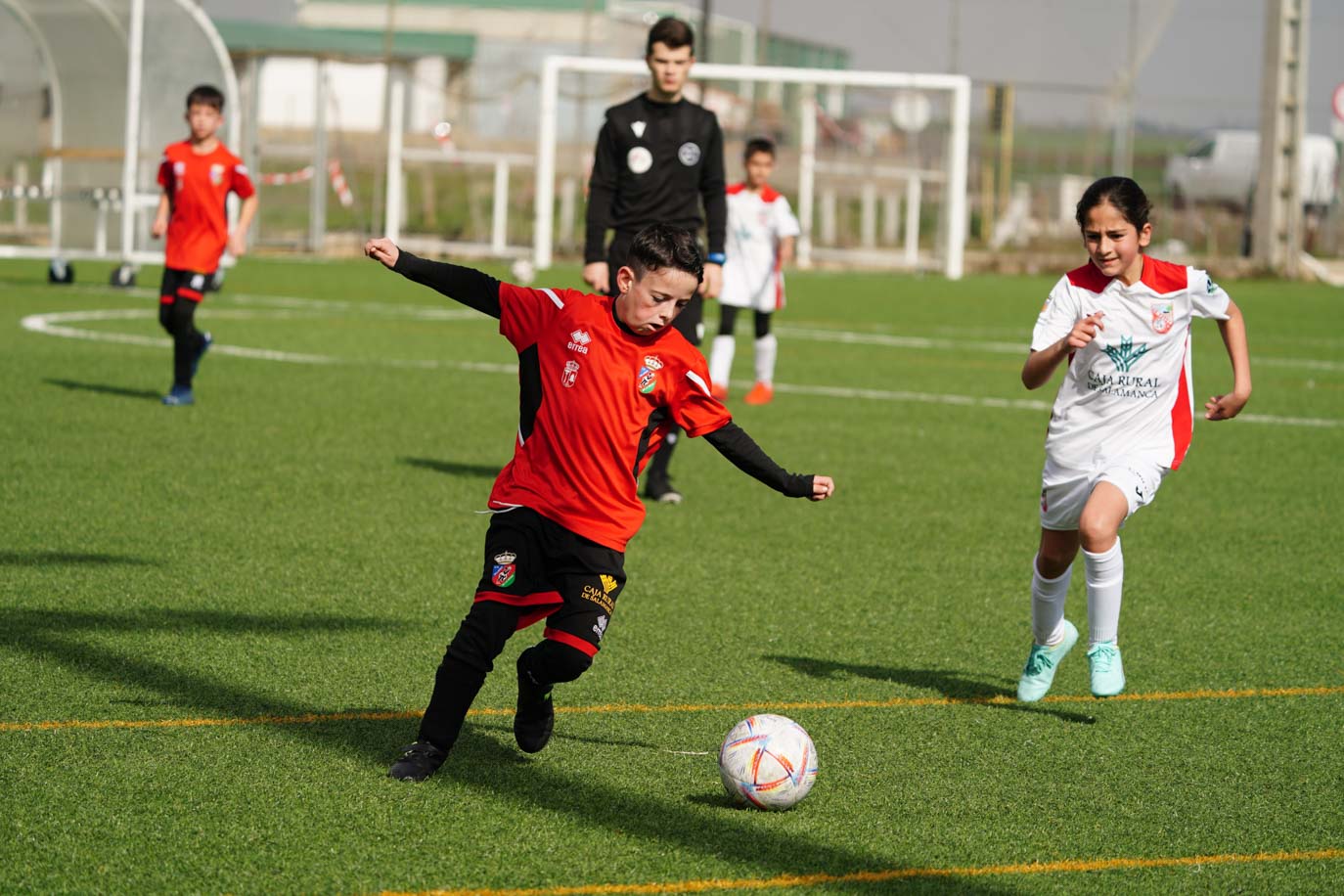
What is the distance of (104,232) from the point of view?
23750mm

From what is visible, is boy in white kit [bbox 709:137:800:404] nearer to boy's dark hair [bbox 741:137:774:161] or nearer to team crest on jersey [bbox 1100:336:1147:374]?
boy's dark hair [bbox 741:137:774:161]

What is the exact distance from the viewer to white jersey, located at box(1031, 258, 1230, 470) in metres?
5.61

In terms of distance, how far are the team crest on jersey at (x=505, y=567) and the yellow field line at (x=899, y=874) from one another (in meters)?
0.98

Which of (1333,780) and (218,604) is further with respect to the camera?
(218,604)

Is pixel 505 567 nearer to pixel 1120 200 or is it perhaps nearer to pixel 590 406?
pixel 590 406

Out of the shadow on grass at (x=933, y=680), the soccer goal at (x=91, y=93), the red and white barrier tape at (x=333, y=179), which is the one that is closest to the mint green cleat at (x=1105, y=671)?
the shadow on grass at (x=933, y=680)

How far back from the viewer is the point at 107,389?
12.6 m

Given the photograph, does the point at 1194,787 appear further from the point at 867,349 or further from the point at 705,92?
the point at 705,92

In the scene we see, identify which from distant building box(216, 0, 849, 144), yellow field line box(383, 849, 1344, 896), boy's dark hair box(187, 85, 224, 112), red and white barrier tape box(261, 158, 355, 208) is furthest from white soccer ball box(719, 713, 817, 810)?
red and white barrier tape box(261, 158, 355, 208)

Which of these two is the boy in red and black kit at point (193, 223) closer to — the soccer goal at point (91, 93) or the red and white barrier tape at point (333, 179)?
the soccer goal at point (91, 93)

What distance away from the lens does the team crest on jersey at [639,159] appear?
30.0ft

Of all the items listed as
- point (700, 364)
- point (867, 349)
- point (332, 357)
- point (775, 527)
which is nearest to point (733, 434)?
point (700, 364)

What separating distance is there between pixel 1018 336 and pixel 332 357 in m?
8.62

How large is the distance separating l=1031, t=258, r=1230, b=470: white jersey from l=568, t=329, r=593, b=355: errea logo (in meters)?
1.59
